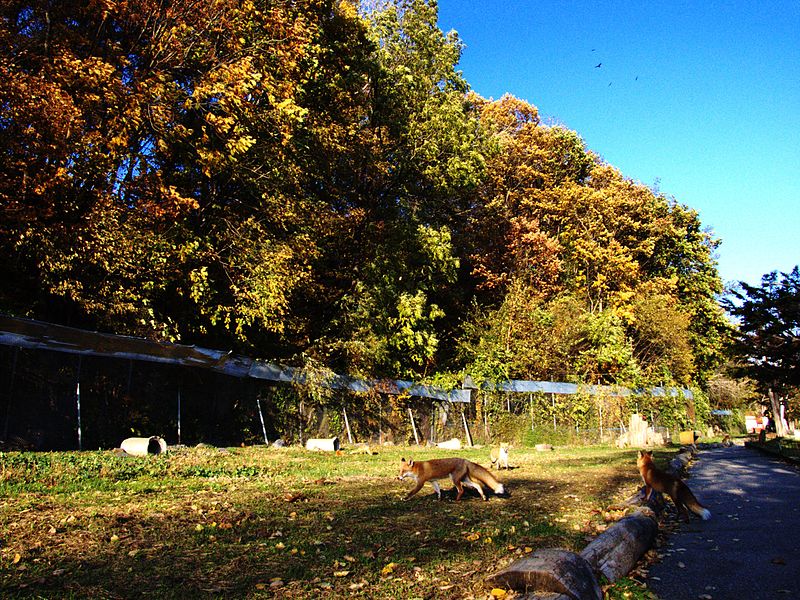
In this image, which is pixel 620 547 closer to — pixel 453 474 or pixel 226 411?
pixel 453 474

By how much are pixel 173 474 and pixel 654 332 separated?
31769mm

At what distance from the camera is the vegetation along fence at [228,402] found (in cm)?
1429

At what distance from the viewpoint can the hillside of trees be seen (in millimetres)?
14781

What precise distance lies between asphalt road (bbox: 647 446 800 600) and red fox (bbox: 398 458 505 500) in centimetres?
279

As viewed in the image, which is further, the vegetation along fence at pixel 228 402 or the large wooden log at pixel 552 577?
the vegetation along fence at pixel 228 402

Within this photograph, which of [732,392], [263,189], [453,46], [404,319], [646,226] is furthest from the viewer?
[732,392]

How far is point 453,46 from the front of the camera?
28.2 m

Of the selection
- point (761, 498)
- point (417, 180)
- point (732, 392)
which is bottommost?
point (761, 498)

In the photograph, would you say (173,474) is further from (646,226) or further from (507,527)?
(646,226)

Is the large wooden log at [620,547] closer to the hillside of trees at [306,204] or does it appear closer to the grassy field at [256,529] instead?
the grassy field at [256,529]

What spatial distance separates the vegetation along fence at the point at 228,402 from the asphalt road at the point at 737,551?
1259cm

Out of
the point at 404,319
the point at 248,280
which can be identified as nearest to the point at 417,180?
the point at 404,319

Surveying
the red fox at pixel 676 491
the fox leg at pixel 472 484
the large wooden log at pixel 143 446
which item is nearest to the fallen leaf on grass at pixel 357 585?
the fox leg at pixel 472 484

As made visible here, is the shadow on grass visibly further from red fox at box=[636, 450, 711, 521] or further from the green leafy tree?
the green leafy tree
